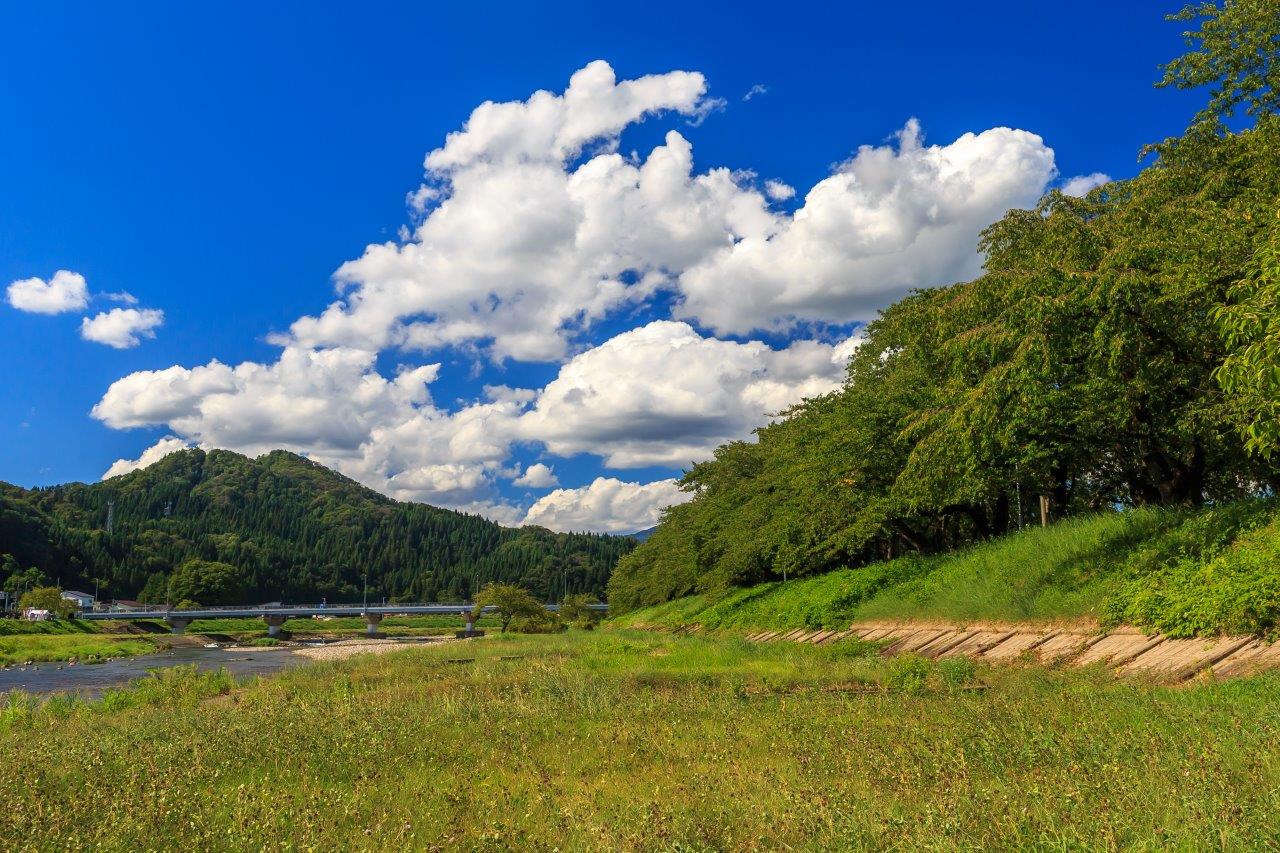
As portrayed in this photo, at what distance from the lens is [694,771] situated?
295 inches

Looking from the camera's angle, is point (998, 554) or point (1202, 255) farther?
point (998, 554)

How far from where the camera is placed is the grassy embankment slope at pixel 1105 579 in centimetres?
1235

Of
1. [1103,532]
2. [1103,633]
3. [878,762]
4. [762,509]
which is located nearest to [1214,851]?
[878,762]

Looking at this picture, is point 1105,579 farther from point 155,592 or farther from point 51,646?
point 155,592

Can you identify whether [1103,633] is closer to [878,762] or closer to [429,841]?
[878,762]

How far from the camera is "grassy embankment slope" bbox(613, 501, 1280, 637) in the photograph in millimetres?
12352

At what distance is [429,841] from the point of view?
578 centimetres

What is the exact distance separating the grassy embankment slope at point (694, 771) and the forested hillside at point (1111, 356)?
5476 millimetres

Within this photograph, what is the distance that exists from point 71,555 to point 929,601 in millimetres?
197448

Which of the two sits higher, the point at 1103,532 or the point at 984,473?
the point at 984,473

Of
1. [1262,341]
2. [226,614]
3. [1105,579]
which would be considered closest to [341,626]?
[226,614]

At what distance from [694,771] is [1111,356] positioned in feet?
41.0

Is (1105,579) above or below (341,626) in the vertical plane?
above

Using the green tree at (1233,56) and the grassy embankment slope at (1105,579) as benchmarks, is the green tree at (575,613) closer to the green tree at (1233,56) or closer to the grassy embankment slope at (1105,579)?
the grassy embankment slope at (1105,579)
